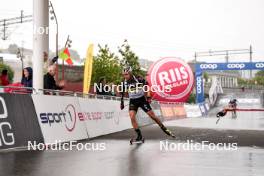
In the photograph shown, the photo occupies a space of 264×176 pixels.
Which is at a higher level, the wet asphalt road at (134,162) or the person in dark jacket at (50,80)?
the person in dark jacket at (50,80)

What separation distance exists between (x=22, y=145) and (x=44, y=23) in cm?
359

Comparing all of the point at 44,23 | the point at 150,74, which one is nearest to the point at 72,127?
the point at 44,23

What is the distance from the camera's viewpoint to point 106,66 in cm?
6612

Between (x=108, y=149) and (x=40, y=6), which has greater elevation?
(x=40, y=6)

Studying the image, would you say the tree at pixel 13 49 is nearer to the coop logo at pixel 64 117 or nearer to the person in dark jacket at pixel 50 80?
the person in dark jacket at pixel 50 80

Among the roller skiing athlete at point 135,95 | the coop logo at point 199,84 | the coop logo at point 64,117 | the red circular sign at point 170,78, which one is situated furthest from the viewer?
the coop logo at point 199,84

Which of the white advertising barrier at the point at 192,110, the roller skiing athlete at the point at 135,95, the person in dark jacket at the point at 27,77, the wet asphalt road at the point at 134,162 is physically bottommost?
the white advertising barrier at the point at 192,110

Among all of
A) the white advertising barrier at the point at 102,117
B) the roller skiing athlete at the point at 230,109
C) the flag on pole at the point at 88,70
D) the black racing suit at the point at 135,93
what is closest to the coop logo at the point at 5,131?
the black racing suit at the point at 135,93

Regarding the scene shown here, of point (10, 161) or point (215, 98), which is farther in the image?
point (215, 98)

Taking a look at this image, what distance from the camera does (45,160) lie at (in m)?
7.73

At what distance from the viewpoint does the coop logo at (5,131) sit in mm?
8711

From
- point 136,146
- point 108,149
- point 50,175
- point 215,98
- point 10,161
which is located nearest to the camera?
point 50,175

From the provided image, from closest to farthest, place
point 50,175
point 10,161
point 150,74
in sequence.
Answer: point 50,175, point 10,161, point 150,74

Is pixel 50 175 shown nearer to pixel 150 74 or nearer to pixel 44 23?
pixel 44 23
